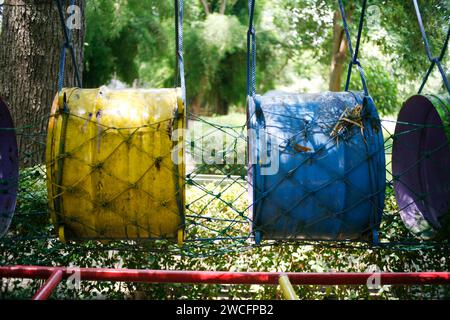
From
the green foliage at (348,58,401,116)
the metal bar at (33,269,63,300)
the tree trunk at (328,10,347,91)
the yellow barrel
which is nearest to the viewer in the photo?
the metal bar at (33,269,63,300)

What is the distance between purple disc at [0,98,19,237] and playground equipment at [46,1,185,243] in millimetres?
459

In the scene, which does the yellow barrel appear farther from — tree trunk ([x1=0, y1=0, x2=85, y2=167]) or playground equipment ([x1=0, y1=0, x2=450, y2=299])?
tree trunk ([x1=0, y1=0, x2=85, y2=167])

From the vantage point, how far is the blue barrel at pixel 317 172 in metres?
2.29

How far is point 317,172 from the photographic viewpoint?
229cm

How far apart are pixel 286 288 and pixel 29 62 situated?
272 centimetres

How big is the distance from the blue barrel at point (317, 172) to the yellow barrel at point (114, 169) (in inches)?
14.7

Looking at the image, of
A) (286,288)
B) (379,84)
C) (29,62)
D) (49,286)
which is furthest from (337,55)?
(49,286)

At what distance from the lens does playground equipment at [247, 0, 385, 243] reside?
7.52 ft

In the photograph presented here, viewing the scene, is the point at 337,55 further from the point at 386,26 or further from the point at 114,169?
the point at 114,169

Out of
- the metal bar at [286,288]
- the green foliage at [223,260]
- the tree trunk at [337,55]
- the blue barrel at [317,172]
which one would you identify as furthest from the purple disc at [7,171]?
the tree trunk at [337,55]

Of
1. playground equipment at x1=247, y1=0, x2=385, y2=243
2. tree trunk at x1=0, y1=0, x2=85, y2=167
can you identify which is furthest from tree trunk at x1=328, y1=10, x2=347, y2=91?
playground equipment at x1=247, y1=0, x2=385, y2=243

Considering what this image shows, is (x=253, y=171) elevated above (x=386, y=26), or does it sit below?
below
